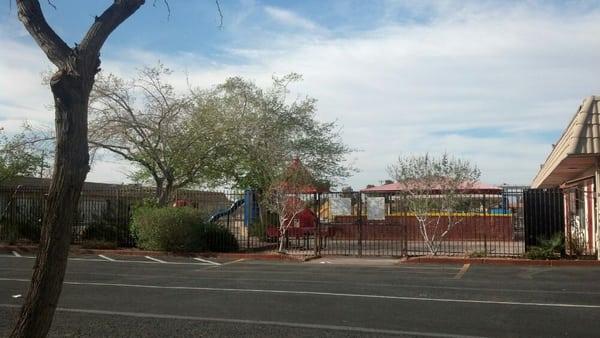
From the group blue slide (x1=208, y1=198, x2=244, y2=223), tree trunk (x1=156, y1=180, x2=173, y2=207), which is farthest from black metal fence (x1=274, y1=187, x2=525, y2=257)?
tree trunk (x1=156, y1=180, x2=173, y2=207)

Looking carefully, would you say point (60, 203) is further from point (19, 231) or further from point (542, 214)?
point (19, 231)

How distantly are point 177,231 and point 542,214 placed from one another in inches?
448

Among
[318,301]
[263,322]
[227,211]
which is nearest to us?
[263,322]

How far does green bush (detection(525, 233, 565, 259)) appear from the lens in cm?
1798

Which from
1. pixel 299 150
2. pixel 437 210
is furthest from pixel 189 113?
pixel 437 210

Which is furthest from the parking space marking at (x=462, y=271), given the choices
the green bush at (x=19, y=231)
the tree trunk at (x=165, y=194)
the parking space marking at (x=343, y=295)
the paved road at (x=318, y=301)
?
the green bush at (x=19, y=231)

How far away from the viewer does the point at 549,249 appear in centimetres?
1812

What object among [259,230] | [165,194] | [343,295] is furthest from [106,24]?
[165,194]

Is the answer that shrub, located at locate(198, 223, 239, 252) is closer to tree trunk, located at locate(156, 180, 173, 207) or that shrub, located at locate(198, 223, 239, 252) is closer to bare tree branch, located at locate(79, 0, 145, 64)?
tree trunk, located at locate(156, 180, 173, 207)

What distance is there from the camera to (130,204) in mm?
23312

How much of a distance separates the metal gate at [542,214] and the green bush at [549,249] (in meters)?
0.60

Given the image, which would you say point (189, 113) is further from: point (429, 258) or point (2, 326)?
point (2, 326)

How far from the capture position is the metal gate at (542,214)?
1911 centimetres

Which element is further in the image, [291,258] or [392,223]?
[392,223]
